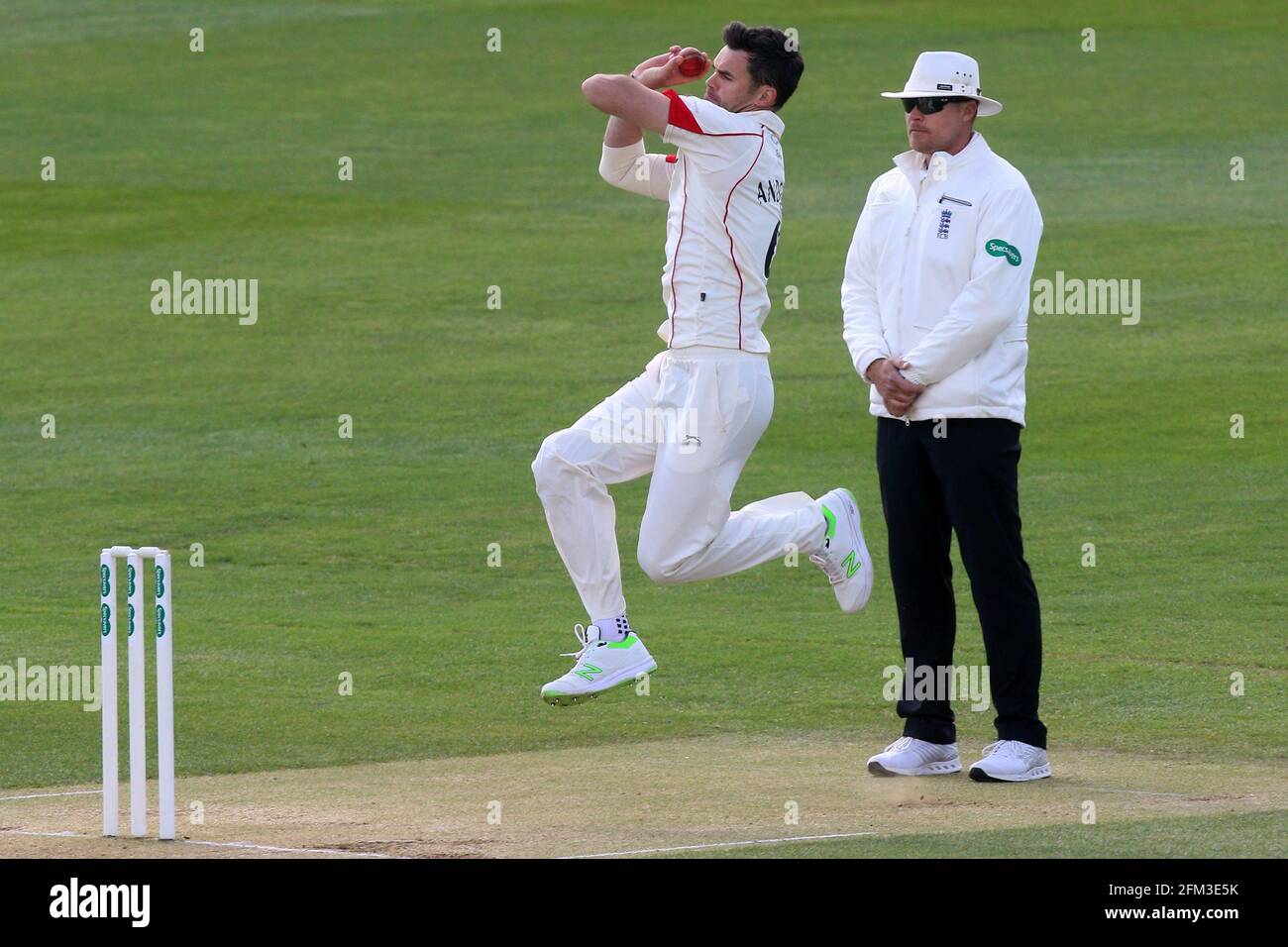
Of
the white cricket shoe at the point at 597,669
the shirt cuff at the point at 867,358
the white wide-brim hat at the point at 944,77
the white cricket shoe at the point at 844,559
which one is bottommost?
the white cricket shoe at the point at 597,669

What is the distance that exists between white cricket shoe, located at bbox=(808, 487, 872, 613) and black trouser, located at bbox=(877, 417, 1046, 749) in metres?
0.42

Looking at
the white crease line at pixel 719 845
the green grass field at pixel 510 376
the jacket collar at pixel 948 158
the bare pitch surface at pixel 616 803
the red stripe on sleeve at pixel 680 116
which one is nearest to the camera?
the white crease line at pixel 719 845

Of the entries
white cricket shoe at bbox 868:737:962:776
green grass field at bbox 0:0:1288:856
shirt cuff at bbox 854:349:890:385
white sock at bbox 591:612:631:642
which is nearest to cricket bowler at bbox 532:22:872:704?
white sock at bbox 591:612:631:642

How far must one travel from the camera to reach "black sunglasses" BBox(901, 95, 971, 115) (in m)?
8.82

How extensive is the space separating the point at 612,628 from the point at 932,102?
8.01ft

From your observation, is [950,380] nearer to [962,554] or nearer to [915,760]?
[962,554]

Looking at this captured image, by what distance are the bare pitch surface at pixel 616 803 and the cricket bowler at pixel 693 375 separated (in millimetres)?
622

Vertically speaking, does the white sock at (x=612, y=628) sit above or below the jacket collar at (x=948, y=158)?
below

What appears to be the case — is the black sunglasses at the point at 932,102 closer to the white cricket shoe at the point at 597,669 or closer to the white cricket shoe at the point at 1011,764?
the white cricket shoe at the point at 597,669

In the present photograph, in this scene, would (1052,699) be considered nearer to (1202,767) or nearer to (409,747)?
(1202,767)

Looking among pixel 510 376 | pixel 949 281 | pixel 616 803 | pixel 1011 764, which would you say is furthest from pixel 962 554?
pixel 510 376

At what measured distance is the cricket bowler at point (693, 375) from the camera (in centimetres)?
880

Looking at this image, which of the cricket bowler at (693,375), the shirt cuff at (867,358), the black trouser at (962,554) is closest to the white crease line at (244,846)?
the cricket bowler at (693,375)

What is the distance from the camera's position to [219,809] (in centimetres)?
845
